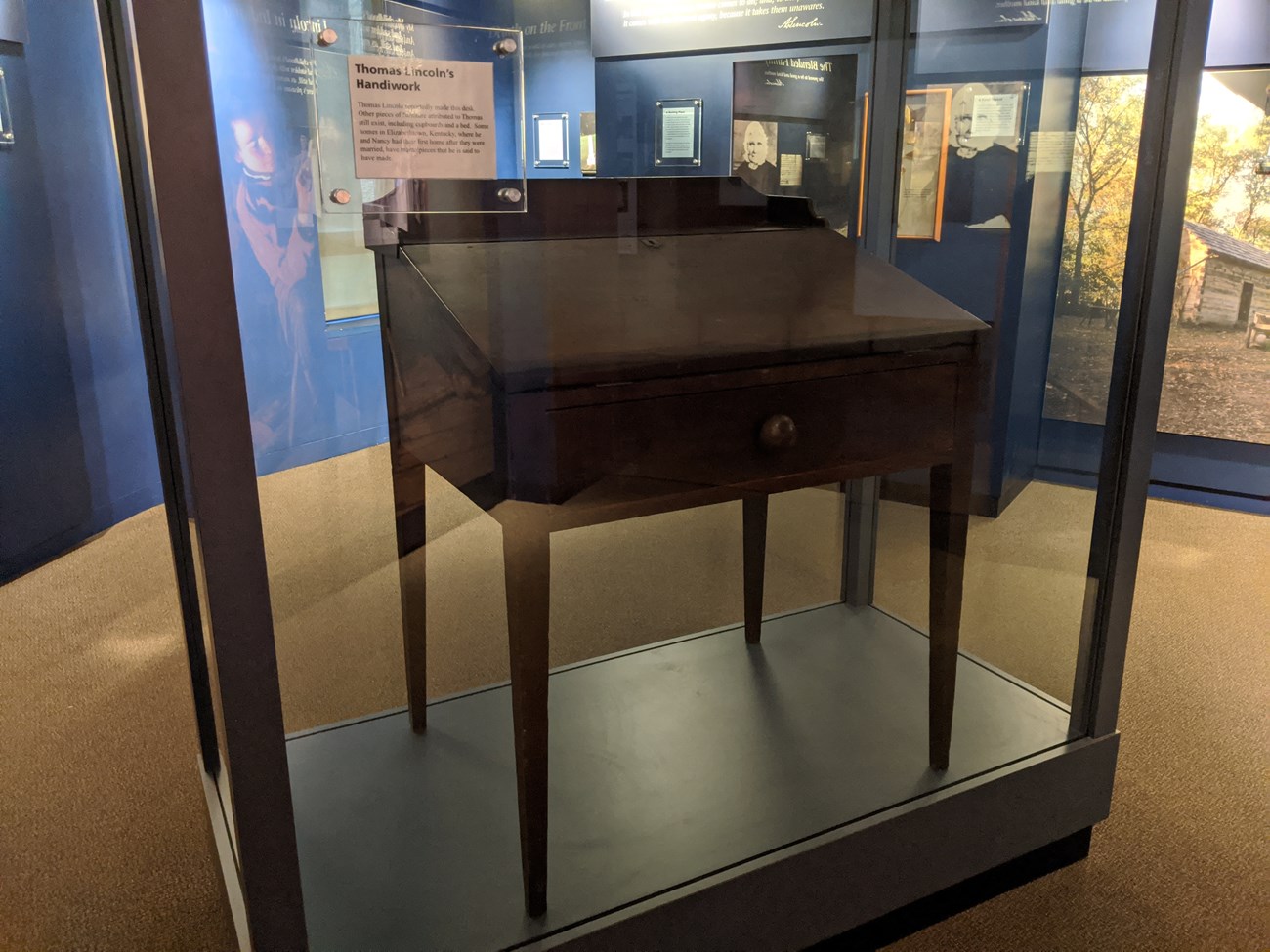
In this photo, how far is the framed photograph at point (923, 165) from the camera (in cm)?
174

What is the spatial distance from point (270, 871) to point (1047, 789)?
1.34 meters

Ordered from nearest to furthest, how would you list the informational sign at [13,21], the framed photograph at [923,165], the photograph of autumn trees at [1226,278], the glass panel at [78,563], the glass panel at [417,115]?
the glass panel at [417,115] < the framed photograph at [923,165] < the glass panel at [78,563] < the informational sign at [13,21] < the photograph of autumn trees at [1226,278]

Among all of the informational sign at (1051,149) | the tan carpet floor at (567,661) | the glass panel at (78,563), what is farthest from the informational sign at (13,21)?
the informational sign at (1051,149)

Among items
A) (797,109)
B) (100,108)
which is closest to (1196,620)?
(797,109)

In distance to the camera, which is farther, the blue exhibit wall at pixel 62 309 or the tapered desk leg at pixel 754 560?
the blue exhibit wall at pixel 62 309

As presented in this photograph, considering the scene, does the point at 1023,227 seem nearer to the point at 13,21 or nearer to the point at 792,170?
the point at 792,170

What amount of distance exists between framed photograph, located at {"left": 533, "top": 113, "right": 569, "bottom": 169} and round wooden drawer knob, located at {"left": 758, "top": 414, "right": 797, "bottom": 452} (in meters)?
0.43

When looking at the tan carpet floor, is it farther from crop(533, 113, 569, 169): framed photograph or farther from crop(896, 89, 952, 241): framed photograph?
crop(896, 89, 952, 241): framed photograph

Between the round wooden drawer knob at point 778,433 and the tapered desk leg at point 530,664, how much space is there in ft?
1.06

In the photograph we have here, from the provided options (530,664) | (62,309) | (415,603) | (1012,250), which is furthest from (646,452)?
(62,309)

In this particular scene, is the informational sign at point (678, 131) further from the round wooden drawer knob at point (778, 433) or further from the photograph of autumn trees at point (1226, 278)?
the photograph of autumn trees at point (1226, 278)

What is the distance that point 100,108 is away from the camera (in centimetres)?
364

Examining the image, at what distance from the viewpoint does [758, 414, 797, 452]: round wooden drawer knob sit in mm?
1369

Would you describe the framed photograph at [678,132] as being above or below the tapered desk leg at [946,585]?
above
